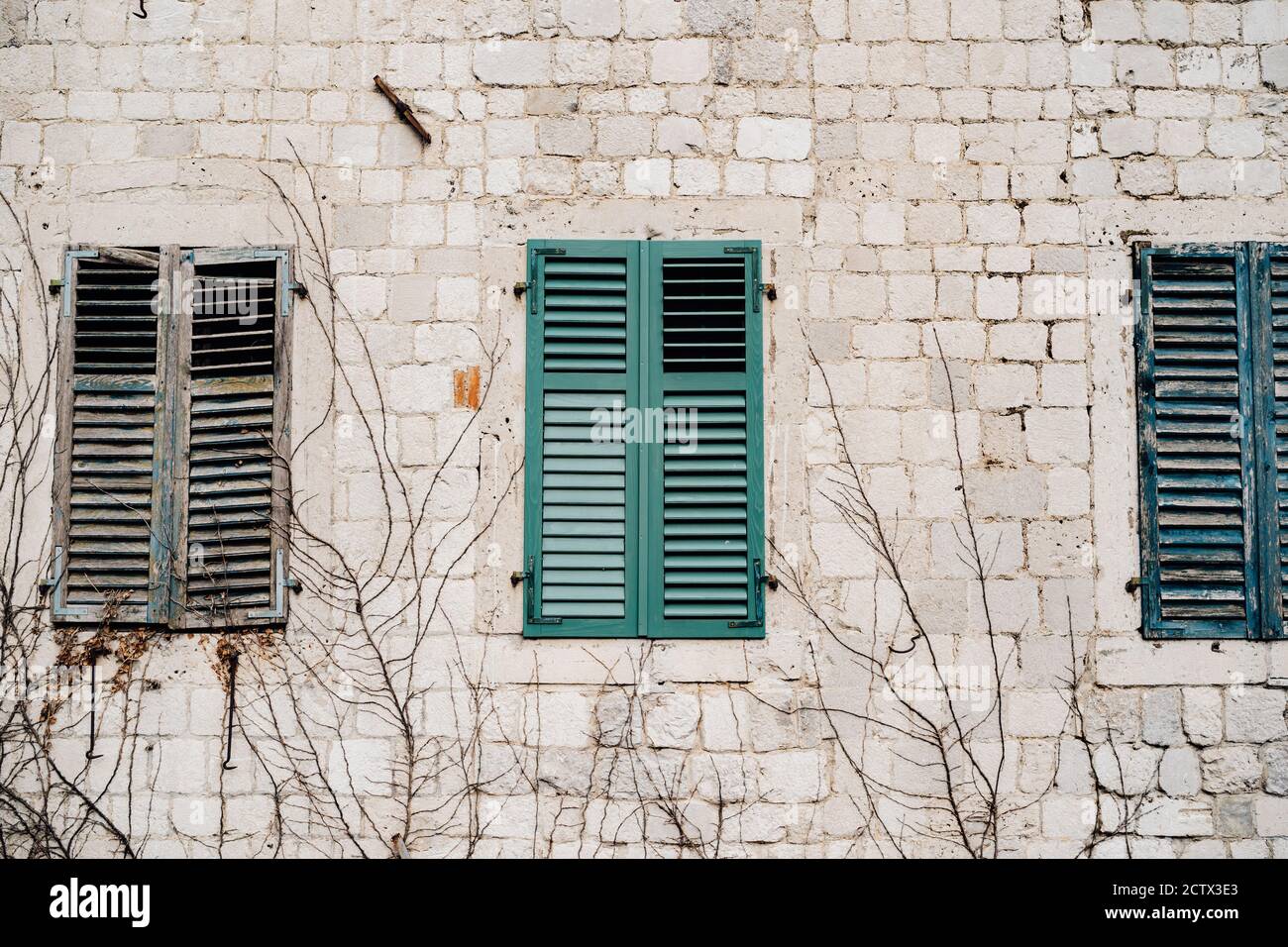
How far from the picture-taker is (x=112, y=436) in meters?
5.39

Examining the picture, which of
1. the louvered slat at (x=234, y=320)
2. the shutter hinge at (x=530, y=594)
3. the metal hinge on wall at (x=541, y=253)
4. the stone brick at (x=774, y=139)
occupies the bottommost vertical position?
the shutter hinge at (x=530, y=594)

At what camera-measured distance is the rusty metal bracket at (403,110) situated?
546cm

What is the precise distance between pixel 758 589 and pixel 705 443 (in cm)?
65

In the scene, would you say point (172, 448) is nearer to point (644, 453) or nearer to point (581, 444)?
point (581, 444)

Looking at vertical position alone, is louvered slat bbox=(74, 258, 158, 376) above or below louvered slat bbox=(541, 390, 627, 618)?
above

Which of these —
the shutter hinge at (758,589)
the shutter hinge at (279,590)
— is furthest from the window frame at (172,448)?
the shutter hinge at (758,589)

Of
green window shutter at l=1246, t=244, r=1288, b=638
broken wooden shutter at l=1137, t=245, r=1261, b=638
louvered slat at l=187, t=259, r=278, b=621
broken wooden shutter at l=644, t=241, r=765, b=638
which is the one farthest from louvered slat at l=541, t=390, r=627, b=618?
green window shutter at l=1246, t=244, r=1288, b=638

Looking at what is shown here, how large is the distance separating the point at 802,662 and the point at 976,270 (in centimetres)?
182

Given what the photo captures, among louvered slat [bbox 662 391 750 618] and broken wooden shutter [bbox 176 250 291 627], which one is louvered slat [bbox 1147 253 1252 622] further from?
broken wooden shutter [bbox 176 250 291 627]

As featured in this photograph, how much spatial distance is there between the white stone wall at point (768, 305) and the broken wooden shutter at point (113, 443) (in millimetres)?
177

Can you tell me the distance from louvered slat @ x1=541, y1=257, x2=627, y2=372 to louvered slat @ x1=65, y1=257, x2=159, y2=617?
1.70 metres

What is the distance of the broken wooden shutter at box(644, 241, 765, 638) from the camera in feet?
17.3

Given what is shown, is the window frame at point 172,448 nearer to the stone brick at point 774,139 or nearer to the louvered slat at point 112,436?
the louvered slat at point 112,436

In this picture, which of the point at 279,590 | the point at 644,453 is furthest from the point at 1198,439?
the point at 279,590
